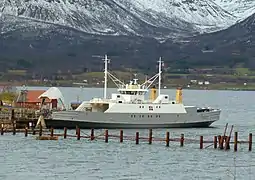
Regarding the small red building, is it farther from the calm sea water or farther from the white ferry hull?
the calm sea water

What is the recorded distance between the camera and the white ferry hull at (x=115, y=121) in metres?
108

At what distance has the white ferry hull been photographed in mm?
108375

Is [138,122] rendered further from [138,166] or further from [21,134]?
[138,166]

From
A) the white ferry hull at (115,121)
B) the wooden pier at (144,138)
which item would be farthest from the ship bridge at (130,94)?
the wooden pier at (144,138)

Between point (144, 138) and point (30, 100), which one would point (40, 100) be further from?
point (144, 138)

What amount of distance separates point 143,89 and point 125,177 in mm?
43212

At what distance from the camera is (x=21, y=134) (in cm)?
10031

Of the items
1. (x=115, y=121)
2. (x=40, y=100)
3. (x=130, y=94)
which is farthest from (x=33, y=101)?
(x=130, y=94)

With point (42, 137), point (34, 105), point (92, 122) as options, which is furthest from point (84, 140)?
point (34, 105)

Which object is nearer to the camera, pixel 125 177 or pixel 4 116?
pixel 125 177

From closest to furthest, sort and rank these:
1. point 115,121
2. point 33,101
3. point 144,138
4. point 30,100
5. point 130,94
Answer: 1. point 144,138
2. point 115,121
3. point 130,94
4. point 33,101
5. point 30,100

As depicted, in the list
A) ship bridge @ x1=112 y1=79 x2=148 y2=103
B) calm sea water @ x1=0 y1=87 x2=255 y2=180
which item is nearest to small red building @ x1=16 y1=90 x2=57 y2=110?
ship bridge @ x1=112 y1=79 x2=148 y2=103

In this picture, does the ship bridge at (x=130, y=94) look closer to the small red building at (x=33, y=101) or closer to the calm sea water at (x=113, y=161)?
the small red building at (x=33, y=101)

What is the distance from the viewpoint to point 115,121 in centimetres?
11069
